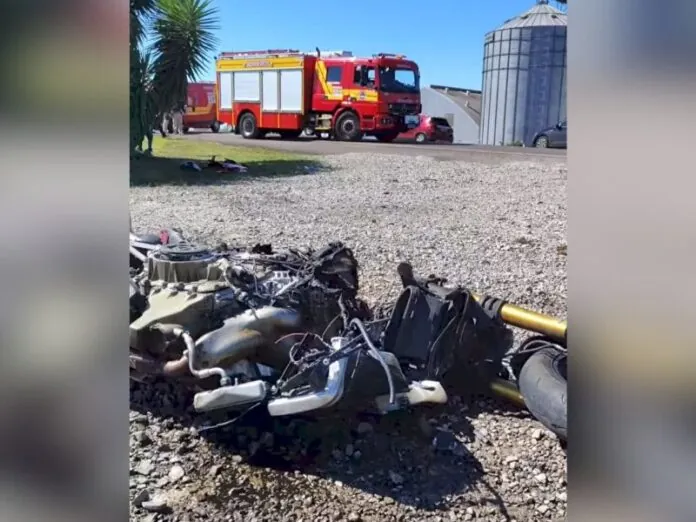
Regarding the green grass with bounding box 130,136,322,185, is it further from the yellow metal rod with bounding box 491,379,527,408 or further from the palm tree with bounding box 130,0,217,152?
the yellow metal rod with bounding box 491,379,527,408

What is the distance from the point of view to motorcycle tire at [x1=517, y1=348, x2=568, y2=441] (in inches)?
115

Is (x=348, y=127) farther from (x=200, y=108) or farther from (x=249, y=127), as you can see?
(x=200, y=108)

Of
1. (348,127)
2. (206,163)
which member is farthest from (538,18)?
(206,163)

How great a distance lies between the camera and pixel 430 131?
1956 cm

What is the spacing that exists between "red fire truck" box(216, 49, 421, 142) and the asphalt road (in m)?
0.50

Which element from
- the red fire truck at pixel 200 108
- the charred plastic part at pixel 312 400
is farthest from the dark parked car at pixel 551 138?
the charred plastic part at pixel 312 400

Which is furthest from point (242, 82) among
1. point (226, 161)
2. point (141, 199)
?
point (141, 199)

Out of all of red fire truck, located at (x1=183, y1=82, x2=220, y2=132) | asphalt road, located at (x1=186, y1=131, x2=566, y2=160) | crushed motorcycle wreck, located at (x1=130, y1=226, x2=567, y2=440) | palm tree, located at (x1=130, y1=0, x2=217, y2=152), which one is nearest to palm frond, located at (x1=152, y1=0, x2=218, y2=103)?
palm tree, located at (x1=130, y1=0, x2=217, y2=152)
